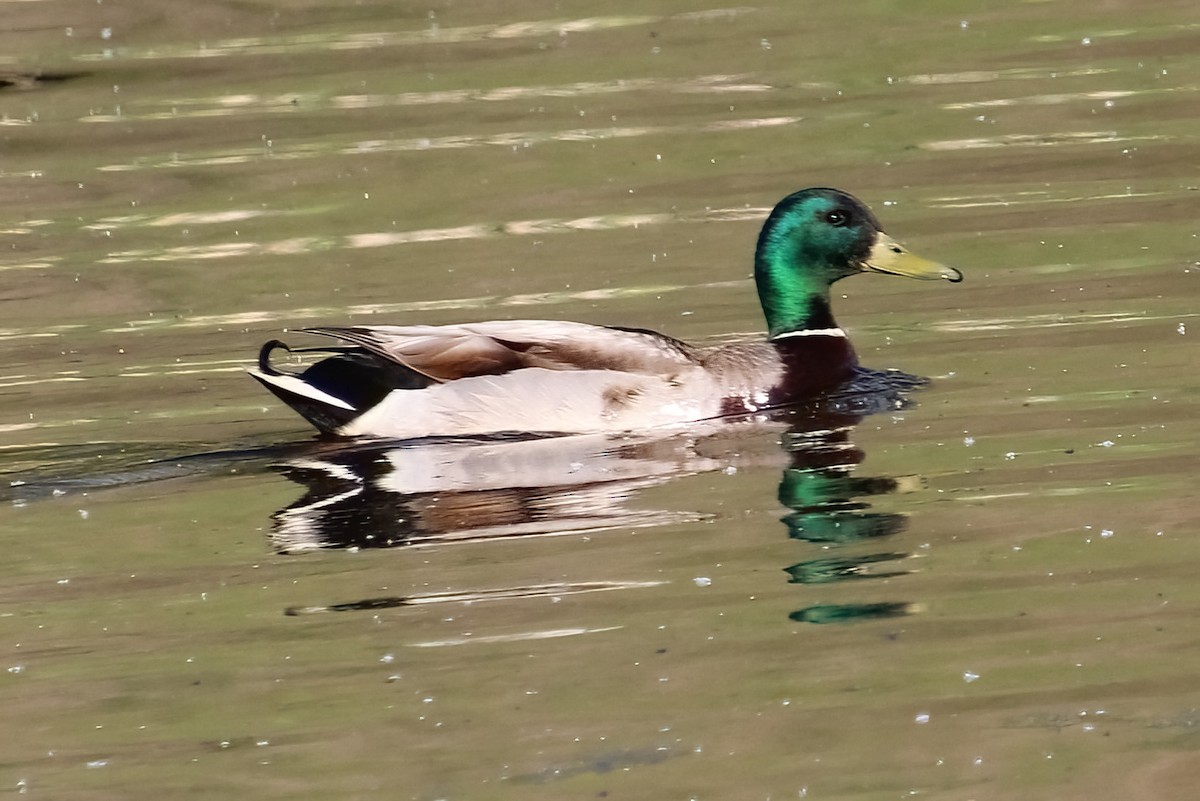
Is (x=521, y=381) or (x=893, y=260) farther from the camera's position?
(x=893, y=260)

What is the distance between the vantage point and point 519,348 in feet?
32.3

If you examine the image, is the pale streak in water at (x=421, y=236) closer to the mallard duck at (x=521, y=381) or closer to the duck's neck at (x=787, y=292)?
the duck's neck at (x=787, y=292)

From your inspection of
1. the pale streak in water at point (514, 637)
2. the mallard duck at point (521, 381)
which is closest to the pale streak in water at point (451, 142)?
the mallard duck at point (521, 381)

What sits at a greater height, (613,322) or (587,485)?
(613,322)

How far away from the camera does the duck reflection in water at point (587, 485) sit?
7594mm

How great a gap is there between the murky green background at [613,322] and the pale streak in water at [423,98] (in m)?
0.05

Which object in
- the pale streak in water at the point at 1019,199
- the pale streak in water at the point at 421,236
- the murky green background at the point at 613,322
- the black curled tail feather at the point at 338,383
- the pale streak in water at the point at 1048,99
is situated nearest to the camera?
the murky green background at the point at 613,322

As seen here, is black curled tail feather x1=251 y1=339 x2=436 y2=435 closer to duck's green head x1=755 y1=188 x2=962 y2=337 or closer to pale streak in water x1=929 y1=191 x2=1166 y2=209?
duck's green head x1=755 y1=188 x2=962 y2=337

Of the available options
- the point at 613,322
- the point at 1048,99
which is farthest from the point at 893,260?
the point at 1048,99

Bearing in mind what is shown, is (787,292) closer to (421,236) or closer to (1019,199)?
(1019,199)

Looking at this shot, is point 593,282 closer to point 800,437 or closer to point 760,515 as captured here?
point 800,437

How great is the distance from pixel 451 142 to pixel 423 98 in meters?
1.45

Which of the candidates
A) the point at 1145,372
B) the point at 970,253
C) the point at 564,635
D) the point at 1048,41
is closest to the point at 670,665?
the point at 564,635

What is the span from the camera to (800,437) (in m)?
9.34
